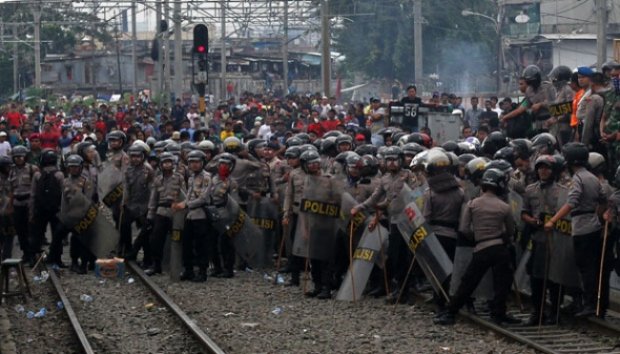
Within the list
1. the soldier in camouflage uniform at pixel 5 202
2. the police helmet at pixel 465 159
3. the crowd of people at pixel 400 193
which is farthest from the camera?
the soldier in camouflage uniform at pixel 5 202

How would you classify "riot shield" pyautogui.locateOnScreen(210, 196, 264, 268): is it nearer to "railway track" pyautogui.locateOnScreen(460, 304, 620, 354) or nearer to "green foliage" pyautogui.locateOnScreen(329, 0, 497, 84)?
"railway track" pyautogui.locateOnScreen(460, 304, 620, 354)

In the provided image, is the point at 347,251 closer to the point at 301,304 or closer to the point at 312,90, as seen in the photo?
the point at 301,304

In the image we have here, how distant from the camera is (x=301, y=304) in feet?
54.4

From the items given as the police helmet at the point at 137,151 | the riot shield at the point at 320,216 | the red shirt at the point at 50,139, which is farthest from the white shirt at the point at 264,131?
the riot shield at the point at 320,216

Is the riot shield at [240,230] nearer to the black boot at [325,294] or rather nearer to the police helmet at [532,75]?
the black boot at [325,294]

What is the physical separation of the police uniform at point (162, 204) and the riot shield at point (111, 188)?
1212 millimetres

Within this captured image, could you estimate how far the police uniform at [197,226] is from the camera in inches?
725

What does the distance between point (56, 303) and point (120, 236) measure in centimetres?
359

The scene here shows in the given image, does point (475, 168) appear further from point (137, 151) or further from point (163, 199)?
point (137, 151)

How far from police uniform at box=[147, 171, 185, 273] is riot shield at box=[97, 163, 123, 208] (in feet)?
3.98

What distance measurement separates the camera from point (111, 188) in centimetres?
2058

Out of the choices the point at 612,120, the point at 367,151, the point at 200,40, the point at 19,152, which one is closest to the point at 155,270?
the point at 19,152

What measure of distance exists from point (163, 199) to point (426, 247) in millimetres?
5306

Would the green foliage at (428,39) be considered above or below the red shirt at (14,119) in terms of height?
above
